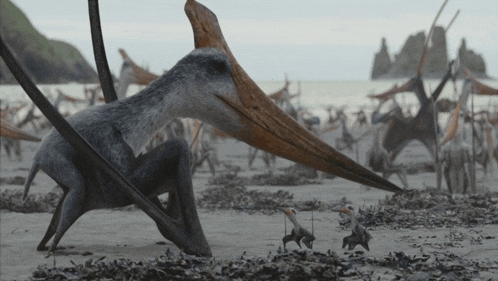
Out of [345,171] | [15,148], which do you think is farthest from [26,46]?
[345,171]

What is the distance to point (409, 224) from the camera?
20.0 ft

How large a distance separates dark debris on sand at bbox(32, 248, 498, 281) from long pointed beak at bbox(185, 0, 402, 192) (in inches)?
30.2

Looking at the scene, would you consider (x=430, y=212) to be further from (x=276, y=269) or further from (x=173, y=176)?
(x=276, y=269)

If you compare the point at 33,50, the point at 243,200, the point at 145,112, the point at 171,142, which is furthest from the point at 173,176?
the point at 33,50

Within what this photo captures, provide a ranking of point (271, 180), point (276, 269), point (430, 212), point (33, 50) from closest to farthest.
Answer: point (276, 269) → point (430, 212) → point (271, 180) → point (33, 50)

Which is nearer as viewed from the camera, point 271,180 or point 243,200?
point 243,200

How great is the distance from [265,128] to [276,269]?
1285 millimetres

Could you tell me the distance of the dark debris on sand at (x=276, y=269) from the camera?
387 centimetres

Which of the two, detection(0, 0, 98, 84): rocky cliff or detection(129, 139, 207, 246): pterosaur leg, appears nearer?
detection(129, 139, 207, 246): pterosaur leg

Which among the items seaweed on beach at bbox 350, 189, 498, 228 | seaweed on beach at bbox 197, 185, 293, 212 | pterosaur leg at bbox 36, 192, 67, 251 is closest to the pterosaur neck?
pterosaur leg at bbox 36, 192, 67, 251

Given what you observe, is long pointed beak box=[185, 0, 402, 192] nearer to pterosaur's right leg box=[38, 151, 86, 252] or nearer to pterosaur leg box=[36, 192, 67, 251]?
pterosaur's right leg box=[38, 151, 86, 252]

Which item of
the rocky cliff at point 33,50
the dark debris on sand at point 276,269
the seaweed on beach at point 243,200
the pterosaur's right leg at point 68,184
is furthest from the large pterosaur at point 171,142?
the rocky cliff at point 33,50

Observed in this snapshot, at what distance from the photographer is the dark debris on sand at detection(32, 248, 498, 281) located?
12.7ft

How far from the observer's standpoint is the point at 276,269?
12.7 feet
